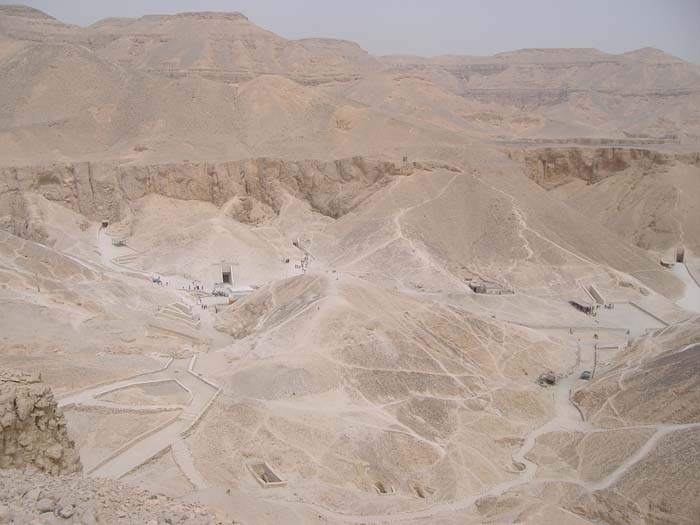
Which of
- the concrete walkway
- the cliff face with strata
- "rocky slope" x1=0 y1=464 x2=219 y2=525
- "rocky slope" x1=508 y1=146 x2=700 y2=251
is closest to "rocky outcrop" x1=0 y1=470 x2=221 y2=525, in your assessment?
"rocky slope" x1=0 y1=464 x2=219 y2=525

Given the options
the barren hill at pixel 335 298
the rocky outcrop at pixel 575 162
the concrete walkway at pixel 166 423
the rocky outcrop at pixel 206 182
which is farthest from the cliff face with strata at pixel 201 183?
the concrete walkway at pixel 166 423

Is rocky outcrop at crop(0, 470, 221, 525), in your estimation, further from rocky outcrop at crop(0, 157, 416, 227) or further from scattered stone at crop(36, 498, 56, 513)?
rocky outcrop at crop(0, 157, 416, 227)

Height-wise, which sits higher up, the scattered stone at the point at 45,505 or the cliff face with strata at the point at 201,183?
the scattered stone at the point at 45,505

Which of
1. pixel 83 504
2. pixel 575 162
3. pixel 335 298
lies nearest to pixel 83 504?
pixel 83 504

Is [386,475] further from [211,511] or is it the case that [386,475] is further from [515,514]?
[211,511]

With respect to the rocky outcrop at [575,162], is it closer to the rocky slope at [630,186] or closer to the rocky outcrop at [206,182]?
the rocky slope at [630,186]

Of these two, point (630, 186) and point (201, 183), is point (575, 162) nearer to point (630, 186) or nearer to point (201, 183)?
point (630, 186)

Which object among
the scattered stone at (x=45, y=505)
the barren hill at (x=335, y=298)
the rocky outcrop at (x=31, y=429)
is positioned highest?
the scattered stone at (x=45, y=505)

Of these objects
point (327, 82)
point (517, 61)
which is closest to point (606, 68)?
point (517, 61)
